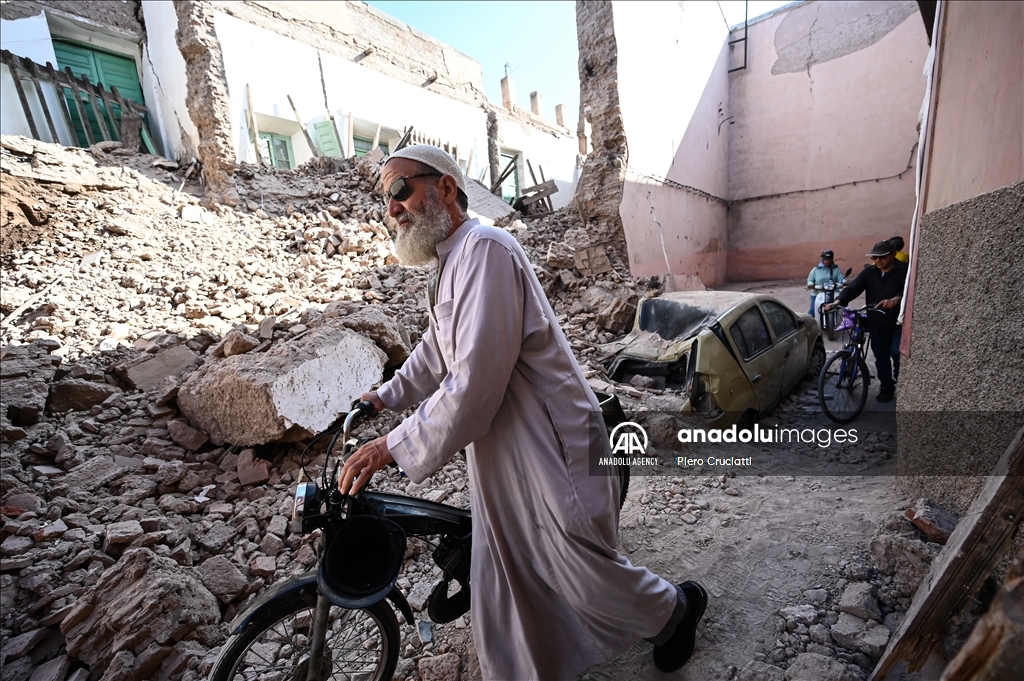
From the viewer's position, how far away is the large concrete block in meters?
3.19

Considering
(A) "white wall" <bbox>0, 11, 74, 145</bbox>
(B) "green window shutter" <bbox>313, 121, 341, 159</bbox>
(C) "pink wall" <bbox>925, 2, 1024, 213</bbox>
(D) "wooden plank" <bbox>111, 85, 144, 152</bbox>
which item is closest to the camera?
(C) "pink wall" <bbox>925, 2, 1024, 213</bbox>

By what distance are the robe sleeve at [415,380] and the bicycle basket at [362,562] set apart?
1.59 ft

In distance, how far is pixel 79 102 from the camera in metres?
9.57

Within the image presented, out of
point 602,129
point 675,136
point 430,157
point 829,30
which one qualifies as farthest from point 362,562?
point 829,30

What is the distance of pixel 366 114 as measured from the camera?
42.0 ft

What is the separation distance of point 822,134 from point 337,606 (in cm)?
1612

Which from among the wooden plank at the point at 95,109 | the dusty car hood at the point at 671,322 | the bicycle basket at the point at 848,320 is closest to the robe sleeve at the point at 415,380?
the dusty car hood at the point at 671,322

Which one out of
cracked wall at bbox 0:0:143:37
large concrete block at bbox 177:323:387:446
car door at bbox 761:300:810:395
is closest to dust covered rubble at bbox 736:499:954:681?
car door at bbox 761:300:810:395

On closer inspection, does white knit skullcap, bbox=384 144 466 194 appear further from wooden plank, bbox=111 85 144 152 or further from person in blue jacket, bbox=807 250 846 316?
wooden plank, bbox=111 85 144 152

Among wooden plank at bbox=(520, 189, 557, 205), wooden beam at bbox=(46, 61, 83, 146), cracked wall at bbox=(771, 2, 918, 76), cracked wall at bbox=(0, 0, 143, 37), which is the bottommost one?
wooden plank at bbox=(520, 189, 557, 205)

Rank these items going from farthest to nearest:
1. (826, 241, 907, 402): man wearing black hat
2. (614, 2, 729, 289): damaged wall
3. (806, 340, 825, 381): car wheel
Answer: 1. (614, 2, 729, 289): damaged wall
2. (806, 340, 825, 381): car wheel
3. (826, 241, 907, 402): man wearing black hat

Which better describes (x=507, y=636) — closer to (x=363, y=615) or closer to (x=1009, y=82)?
(x=363, y=615)

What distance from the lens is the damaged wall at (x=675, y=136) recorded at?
→ 834 cm

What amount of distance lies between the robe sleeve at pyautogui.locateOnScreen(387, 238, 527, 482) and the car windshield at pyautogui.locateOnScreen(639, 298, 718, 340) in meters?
3.35
